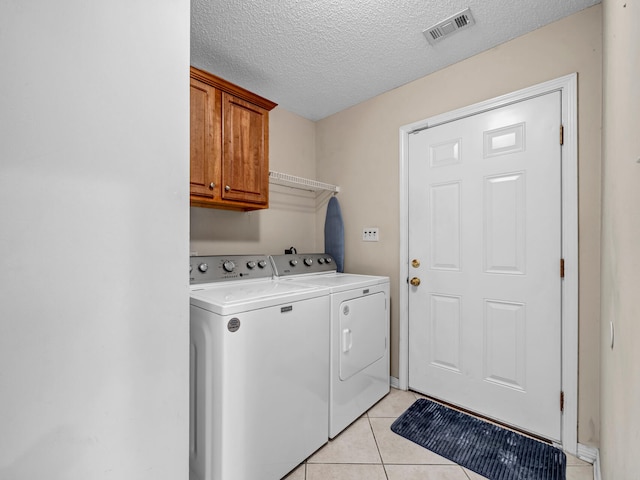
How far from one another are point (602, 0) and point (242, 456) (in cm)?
281

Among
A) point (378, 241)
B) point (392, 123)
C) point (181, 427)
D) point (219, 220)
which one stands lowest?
point (181, 427)

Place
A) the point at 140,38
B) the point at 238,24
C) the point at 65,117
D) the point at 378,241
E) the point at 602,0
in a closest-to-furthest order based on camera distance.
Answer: the point at 65,117 → the point at 140,38 → the point at 602,0 → the point at 238,24 → the point at 378,241

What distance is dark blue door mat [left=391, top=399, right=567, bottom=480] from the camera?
1459 mm

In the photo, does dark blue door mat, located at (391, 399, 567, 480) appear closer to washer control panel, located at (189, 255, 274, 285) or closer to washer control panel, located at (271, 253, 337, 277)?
washer control panel, located at (271, 253, 337, 277)

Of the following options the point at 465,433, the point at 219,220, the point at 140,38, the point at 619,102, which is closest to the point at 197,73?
the point at 140,38

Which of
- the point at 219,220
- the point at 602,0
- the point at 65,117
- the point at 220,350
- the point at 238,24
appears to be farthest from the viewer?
the point at 219,220

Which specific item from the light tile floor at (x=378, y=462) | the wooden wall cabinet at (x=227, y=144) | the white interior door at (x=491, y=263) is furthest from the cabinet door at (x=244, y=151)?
the light tile floor at (x=378, y=462)

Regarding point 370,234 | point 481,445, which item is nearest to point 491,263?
point 370,234

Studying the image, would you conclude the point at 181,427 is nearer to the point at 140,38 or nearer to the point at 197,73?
the point at 140,38

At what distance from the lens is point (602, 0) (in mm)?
1492

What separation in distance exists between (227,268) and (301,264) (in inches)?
24.7

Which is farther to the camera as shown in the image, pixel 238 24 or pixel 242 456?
pixel 238 24

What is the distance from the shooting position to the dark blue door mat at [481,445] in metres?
1.46

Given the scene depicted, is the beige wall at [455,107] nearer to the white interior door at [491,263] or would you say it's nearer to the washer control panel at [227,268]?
the white interior door at [491,263]
